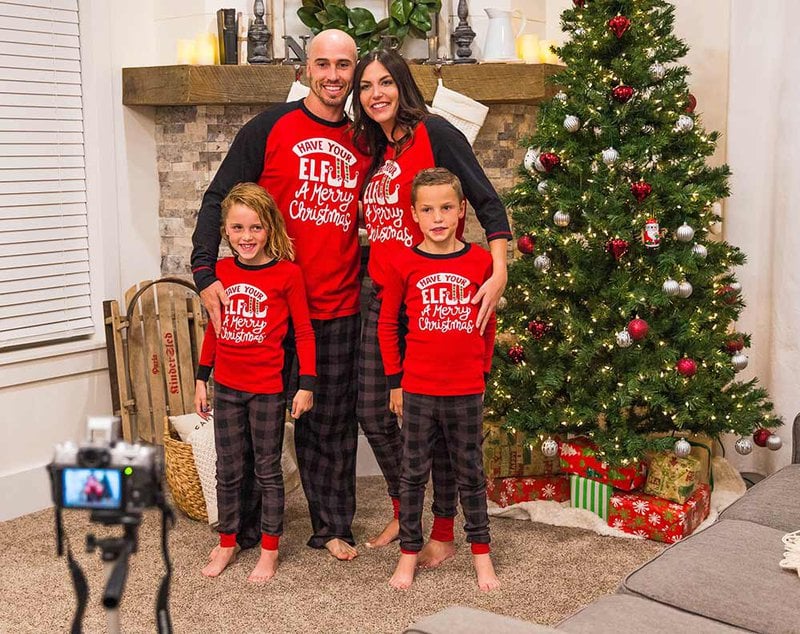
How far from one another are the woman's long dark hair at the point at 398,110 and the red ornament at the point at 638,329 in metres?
0.94

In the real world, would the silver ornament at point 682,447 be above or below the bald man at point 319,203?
below

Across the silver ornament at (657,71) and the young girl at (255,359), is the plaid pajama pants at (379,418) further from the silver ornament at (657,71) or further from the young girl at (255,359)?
the silver ornament at (657,71)

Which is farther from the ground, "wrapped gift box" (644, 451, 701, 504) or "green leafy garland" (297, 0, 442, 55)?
"green leafy garland" (297, 0, 442, 55)

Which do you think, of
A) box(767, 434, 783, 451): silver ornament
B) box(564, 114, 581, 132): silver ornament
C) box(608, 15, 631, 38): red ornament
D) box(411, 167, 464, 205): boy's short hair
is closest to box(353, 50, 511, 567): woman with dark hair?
box(411, 167, 464, 205): boy's short hair

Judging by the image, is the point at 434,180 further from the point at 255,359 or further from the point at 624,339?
the point at 624,339

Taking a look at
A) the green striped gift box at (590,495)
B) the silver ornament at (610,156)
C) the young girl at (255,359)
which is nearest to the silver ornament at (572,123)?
the silver ornament at (610,156)

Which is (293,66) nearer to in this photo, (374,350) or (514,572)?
(374,350)

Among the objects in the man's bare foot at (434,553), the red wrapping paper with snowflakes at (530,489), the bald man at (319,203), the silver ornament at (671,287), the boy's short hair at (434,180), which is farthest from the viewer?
the red wrapping paper with snowflakes at (530,489)

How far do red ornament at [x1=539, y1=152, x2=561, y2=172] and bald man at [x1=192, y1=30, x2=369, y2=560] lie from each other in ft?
2.15

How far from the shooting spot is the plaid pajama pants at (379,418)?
2822mm

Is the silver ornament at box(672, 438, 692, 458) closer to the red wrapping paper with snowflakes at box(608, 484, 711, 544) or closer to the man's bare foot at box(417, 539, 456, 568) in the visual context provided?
the red wrapping paper with snowflakes at box(608, 484, 711, 544)

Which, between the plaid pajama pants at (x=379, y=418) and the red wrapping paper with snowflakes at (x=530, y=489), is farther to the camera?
the red wrapping paper with snowflakes at (x=530, y=489)

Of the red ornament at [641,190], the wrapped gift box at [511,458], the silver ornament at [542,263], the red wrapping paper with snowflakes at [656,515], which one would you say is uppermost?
the red ornament at [641,190]

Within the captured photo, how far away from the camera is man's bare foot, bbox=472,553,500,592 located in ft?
8.86
